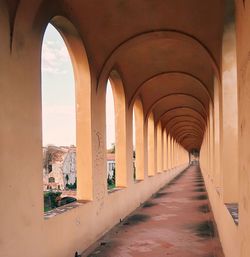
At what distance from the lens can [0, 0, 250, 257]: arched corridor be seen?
15.4 feet

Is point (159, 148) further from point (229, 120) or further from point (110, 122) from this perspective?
point (229, 120)

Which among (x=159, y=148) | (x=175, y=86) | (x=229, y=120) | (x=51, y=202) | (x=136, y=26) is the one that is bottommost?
(x=51, y=202)

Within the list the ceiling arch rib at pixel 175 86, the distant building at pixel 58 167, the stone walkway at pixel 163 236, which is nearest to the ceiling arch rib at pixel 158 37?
the stone walkway at pixel 163 236

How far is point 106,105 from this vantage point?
986 cm

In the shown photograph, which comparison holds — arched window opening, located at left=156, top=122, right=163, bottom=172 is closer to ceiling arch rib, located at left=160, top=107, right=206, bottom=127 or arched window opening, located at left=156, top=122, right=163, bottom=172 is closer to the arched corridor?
ceiling arch rib, located at left=160, top=107, right=206, bottom=127

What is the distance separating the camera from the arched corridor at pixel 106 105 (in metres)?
4.70

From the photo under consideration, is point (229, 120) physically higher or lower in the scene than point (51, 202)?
higher

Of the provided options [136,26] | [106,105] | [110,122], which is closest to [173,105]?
[106,105]

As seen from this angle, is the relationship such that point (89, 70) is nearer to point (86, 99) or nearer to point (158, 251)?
point (86, 99)

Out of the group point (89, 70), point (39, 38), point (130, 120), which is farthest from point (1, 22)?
point (130, 120)

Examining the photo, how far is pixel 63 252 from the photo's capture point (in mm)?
6285

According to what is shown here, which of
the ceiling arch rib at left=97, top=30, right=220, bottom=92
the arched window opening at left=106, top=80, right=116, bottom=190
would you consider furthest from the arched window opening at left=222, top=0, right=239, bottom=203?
the arched window opening at left=106, top=80, right=116, bottom=190

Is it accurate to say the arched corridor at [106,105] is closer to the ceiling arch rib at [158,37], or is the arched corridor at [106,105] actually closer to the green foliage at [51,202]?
the ceiling arch rib at [158,37]

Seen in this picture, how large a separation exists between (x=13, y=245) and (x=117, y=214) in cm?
581
